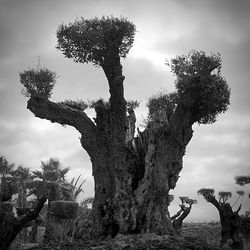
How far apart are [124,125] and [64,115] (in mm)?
3872

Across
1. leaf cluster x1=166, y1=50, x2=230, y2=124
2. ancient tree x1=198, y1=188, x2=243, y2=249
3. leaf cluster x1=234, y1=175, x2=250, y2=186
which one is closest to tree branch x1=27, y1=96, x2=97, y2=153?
leaf cluster x1=166, y1=50, x2=230, y2=124

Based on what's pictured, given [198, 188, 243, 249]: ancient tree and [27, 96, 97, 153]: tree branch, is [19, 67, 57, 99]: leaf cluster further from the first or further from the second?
[198, 188, 243, 249]: ancient tree

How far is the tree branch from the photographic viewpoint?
67.4 feet

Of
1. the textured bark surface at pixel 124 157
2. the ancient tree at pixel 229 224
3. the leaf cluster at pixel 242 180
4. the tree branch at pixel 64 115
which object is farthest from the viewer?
the leaf cluster at pixel 242 180

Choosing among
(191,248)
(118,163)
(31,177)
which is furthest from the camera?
(31,177)

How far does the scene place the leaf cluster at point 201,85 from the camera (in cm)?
2023

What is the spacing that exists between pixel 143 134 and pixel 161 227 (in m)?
6.27

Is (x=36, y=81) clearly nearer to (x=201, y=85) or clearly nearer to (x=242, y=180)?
(x=201, y=85)

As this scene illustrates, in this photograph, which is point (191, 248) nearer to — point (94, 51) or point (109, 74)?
point (109, 74)

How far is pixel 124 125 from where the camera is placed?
20.6 metres

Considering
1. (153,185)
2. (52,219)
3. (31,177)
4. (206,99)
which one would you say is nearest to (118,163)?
(153,185)

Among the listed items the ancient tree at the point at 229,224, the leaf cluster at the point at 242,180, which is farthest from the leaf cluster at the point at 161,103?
the leaf cluster at the point at 242,180

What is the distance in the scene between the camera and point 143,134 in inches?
849

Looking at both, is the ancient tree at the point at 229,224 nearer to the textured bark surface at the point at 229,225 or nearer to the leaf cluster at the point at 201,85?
the textured bark surface at the point at 229,225
